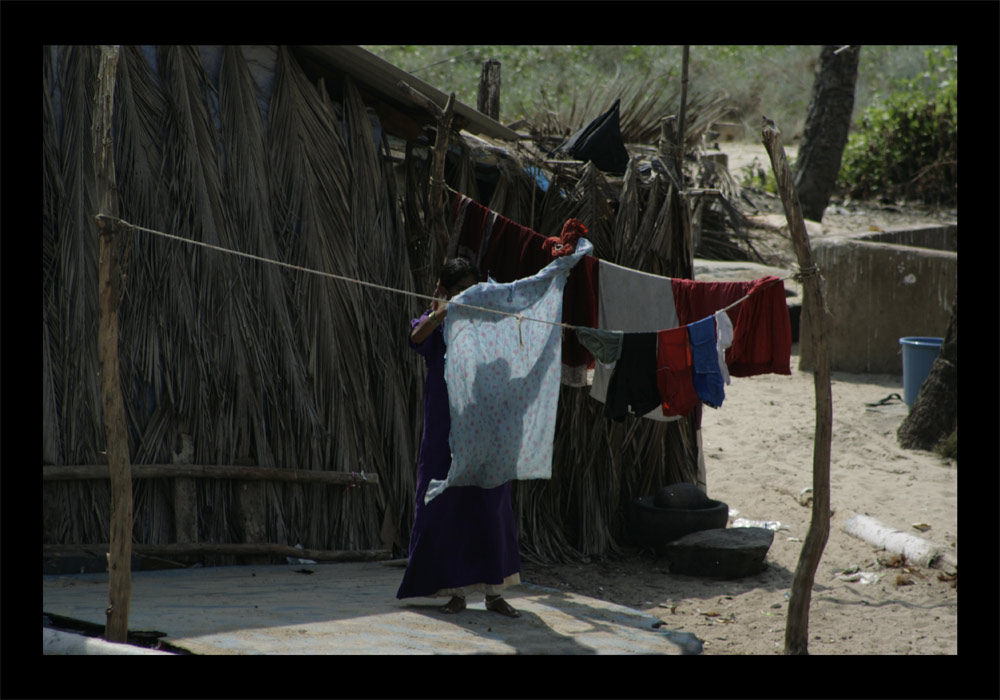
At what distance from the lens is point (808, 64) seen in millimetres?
23516

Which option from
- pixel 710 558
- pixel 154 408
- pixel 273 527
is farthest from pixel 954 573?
pixel 154 408

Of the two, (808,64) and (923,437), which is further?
(808,64)

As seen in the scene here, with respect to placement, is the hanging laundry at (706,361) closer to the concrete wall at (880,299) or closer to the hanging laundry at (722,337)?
the hanging laundry at (722,337)

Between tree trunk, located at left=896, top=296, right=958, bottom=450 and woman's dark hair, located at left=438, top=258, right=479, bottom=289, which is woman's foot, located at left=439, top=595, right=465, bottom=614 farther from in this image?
tree trunk, located at left=896, top=296, right=958, bottom=450

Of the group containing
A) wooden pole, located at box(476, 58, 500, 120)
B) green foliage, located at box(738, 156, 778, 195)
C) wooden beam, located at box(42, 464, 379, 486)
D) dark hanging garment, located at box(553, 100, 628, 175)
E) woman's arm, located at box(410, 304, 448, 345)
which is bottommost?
wooden beam, located at box(42, 464, 379, 486)

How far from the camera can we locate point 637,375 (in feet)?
14.1

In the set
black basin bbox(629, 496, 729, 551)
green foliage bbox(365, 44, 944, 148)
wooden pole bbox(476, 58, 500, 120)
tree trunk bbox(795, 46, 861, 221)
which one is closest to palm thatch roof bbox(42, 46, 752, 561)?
black basin bbox(629, 496, 729, 551)

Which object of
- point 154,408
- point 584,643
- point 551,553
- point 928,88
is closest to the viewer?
point 584,643

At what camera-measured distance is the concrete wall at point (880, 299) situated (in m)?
10.1

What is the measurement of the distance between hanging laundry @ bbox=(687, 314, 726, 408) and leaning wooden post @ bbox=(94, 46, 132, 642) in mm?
2367

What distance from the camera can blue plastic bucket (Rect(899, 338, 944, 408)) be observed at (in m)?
8.83

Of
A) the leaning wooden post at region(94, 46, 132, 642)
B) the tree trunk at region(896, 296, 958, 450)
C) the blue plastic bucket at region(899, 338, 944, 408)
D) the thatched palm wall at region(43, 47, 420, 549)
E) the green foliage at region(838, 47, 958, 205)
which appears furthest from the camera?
the green foliage at region(838, 47, 958, 205)

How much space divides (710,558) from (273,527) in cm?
265

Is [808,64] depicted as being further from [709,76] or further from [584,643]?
[584,643]
